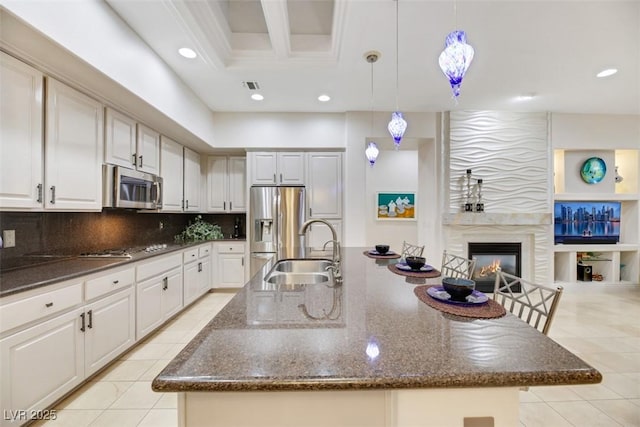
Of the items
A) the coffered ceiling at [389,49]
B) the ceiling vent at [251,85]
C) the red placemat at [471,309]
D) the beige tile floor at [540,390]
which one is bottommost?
the beige tile floor at [540,390]

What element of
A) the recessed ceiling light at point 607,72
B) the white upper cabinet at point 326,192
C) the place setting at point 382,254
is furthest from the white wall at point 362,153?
the recessed ceiling light at point 607,72

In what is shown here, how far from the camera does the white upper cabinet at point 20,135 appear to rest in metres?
1.59

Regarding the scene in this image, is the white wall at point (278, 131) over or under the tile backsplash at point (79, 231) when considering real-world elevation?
over

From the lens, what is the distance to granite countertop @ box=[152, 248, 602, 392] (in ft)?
2.10

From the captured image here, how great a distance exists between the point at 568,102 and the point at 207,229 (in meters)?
5.71

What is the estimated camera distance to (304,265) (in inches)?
84.8

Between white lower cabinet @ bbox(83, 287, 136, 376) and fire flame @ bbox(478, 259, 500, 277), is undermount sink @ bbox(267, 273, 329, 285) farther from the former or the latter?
fire flame @ bbox(478, 259, 500, 277)

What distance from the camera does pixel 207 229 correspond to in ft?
14.4

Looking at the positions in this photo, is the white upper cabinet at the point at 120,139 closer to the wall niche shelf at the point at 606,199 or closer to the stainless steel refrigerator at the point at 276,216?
the stainless steel refrigerator at the point at 276,216

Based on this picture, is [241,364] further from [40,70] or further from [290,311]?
[40,70]

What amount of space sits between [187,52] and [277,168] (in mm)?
1931

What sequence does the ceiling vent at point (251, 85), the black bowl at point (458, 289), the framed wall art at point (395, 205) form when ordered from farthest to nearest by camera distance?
the framed wall art at point (395, 205) → the ceiling vent at point (251, 85) → the black bowl at point (458, 289)

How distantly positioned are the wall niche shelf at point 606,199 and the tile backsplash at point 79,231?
6051 millimetres

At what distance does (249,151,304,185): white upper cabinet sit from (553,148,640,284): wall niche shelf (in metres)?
4.11
